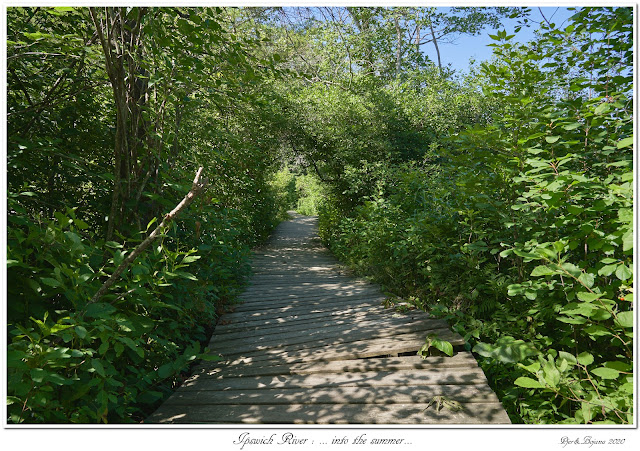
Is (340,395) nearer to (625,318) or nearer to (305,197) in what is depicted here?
(625,318)

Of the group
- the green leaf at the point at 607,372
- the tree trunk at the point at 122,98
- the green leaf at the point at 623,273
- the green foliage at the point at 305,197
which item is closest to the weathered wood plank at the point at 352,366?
the green leaf at the point at 607,372

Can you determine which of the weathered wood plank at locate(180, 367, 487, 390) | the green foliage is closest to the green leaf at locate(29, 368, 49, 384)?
the weathered wood plank at locate(180, 367, 487, 390)

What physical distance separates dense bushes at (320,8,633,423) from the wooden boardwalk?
0.36 metres

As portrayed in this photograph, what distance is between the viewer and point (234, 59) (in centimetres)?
278

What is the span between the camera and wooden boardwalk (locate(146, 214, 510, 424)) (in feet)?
7.02

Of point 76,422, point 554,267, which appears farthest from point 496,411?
point 76,422

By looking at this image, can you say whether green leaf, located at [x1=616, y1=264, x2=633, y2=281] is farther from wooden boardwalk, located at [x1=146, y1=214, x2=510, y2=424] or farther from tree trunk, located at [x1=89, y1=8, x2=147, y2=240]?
tree trunk, located at [x1=89, y1=8, x2=147, y2=240]

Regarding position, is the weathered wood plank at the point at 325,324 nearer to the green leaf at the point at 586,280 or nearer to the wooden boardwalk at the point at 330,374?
the wooden boardwalk at the point at 330,374

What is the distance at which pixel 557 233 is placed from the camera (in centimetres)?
257

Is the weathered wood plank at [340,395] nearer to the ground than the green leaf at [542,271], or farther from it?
nearer to the ground

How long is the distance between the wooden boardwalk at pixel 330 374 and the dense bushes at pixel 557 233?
357 millimetres

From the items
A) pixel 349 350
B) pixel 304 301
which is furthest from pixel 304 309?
pixel 349 350

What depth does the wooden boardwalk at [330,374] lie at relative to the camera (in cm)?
214

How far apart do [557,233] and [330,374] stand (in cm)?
198
